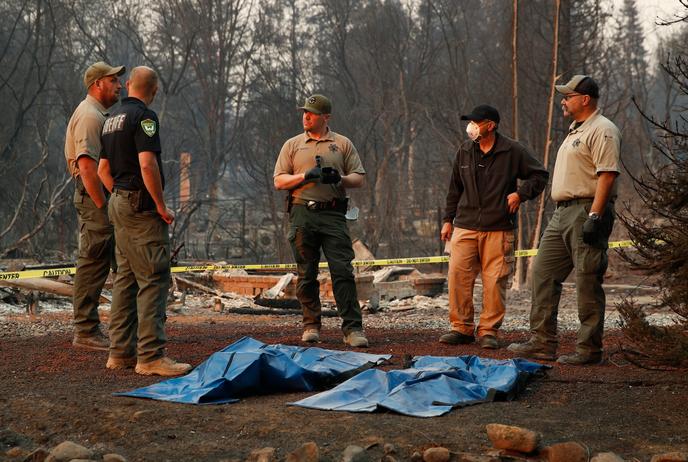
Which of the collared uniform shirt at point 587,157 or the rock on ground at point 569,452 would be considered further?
the collared uniform shirt at point 587,157

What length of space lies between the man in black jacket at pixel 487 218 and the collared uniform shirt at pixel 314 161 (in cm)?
105

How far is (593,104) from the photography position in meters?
7.51

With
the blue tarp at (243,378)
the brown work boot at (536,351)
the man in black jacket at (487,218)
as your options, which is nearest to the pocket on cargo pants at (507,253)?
the man in black jacket at (487,218)

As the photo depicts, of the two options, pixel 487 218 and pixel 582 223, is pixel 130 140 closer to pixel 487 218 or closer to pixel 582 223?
pixel 487 218

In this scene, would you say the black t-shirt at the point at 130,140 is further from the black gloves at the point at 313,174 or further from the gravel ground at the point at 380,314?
the gravel ground at the point at 380,314

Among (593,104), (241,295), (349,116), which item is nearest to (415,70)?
(349,116)

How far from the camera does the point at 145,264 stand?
6.89 metres

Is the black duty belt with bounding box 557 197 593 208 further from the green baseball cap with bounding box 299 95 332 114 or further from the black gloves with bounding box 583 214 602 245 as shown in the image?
the green baseball cap with bounding box 299 95 332 114

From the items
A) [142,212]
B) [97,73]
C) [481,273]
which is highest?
[97,73]

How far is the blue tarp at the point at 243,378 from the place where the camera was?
5.90 m

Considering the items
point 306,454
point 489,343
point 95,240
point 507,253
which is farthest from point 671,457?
point 95,240

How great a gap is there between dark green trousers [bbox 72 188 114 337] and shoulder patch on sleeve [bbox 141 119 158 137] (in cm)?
137

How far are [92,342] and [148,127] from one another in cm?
232

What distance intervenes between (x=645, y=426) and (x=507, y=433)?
1048 millimetres
